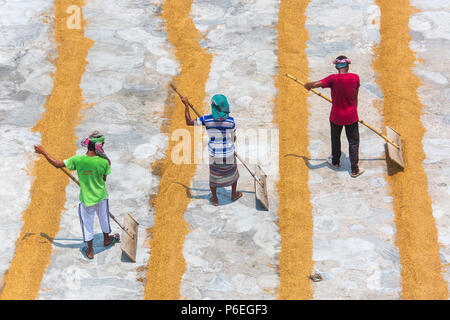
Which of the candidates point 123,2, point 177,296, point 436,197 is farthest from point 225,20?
point 177,296

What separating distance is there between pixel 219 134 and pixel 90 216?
192cm

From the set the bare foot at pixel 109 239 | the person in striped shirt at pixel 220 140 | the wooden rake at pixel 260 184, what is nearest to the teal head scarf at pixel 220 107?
the person in striped shirt at pixel 220 140

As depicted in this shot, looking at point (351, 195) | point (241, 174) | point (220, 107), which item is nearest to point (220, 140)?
point (220, 107)

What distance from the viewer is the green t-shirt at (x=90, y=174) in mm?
8406

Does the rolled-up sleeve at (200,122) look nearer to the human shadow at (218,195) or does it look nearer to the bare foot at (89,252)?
the human shadow at (218,195)

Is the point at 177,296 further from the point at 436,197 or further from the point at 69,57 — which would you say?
the point at 69,57

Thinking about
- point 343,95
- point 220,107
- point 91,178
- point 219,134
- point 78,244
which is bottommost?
point 78,244

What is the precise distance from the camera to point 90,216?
28.8 ft

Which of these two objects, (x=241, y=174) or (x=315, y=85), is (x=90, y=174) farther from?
(x=315, y=85)

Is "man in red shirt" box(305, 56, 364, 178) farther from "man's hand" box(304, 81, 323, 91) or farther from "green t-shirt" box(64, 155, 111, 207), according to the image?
"green t-shirt" box(64, 155, 111, 207)

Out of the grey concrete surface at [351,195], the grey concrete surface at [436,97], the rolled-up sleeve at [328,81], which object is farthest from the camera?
the rolled-up sleeve at [328,81]

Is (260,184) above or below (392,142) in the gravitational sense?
below

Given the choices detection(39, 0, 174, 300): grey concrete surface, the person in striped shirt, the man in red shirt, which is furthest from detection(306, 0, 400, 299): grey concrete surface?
detection(39, 0, 174, 300): grey concrete surface

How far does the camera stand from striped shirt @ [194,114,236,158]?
30.0 feet
